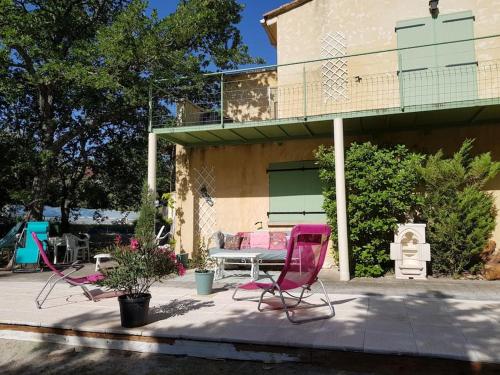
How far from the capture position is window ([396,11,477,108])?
27.5ft

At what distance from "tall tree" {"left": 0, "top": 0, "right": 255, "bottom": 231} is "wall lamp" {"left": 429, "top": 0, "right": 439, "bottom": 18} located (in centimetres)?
494

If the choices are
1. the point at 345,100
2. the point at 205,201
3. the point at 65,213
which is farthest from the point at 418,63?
the point at 65,213

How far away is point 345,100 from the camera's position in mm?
9242

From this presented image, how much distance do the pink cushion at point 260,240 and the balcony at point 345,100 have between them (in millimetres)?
2256

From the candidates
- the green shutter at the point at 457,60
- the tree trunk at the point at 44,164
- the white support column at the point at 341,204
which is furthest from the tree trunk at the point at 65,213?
the green shutter at the point at 457,60

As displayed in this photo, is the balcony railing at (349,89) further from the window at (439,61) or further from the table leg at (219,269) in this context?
the table leg at (219,269)

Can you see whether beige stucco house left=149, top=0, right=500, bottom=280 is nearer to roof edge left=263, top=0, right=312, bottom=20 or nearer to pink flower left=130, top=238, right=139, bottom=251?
roof edge left=263, top=0, right=312, bottom=20

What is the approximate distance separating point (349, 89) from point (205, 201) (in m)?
4.38

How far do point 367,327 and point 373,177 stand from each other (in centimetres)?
388

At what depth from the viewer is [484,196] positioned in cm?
755

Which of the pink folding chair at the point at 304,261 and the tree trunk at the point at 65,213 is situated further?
the tree trunk at the point at 65,213

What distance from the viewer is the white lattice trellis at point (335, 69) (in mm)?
9320

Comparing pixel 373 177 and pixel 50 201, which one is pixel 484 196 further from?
pixel 50 201

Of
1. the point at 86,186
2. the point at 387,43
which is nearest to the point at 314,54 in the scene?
the point at 387,43
